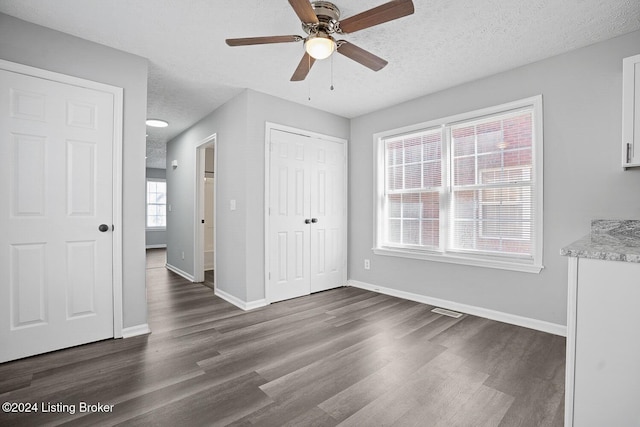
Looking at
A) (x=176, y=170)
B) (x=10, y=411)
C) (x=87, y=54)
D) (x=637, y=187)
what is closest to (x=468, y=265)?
(x=637, y=187)

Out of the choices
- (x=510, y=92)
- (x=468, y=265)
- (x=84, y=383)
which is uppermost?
(x=510, y=92)

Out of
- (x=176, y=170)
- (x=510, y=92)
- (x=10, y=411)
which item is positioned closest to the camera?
(x=10, y=411)

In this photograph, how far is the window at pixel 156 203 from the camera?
9.49 m

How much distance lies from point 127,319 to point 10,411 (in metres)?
1.03

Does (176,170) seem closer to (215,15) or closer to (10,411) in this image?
(215,15)

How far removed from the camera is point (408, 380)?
6.38ft

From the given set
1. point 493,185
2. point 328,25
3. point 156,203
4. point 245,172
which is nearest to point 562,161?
point 493,185

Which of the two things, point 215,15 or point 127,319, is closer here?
point 215,15

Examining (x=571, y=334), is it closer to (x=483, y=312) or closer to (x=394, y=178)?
(x=483, y=312)

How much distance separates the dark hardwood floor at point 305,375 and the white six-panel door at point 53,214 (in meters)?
0.25

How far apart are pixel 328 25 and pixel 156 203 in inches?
375

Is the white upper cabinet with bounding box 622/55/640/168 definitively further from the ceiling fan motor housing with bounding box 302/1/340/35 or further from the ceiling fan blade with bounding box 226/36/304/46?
the ceiling fan blade with bounding box 226/36/304/46

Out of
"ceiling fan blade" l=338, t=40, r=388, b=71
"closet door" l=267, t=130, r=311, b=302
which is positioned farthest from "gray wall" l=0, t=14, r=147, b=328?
"ceiling fan blade" l=338, t=40, r=388, b=71

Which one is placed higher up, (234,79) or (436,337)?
(234,79)
